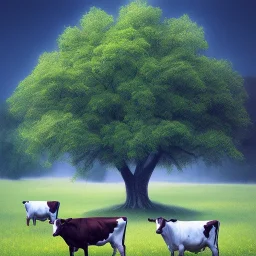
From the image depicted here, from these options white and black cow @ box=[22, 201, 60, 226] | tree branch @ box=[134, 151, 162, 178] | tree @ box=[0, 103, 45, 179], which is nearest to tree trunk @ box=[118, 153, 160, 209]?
tree branch @ box=[134, 151, 162, 178]

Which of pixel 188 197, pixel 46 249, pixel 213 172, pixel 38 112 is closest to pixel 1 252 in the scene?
pixel 46 249

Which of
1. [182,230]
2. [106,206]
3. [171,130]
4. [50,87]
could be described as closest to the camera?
[182,230]

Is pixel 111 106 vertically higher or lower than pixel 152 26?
lower

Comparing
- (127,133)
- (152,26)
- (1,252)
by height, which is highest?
(152,26)

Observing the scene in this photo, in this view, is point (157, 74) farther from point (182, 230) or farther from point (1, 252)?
point (182, 230)

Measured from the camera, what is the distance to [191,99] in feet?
84.1

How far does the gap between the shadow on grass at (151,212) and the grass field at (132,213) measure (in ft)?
0.12

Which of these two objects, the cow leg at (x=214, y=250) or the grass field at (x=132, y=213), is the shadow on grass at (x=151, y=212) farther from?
the cow leg at (x=214, y=250)

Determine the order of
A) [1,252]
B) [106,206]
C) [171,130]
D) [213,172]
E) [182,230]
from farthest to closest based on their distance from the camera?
[213,172] → [106,206] → [171,130] → [1,252] → [182,230]

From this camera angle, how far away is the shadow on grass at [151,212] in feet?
83.3

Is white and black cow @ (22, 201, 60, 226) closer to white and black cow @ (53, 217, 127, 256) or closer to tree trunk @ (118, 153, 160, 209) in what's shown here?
tree trunk @ (118, 153, 160, 209)

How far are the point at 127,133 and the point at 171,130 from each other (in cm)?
161

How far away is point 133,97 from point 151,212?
15.8ft

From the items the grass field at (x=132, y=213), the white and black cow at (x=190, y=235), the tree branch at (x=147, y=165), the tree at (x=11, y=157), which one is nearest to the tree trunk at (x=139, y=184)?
the tree branch at (x=147, y=165)
